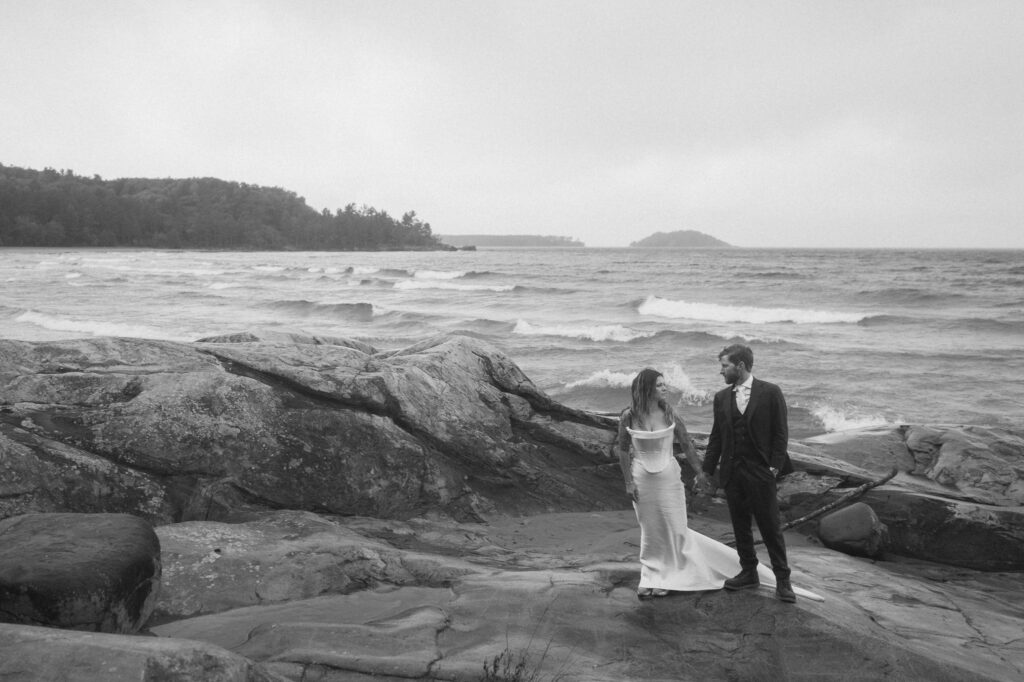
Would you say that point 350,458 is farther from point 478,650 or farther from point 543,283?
point 543,283

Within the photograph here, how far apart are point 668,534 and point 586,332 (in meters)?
19.9

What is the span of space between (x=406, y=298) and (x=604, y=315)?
1204 centimetres

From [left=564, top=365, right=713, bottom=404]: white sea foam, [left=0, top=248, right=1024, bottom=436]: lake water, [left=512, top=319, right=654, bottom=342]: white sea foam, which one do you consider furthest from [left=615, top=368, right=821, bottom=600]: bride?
[left=512, top=319, right=654, bottom=342]: white sea foam

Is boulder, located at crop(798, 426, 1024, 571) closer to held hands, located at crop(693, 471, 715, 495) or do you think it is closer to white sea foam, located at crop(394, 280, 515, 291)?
held hands, located at crop(693, 471, 715, 495)

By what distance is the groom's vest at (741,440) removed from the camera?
16.9 feet

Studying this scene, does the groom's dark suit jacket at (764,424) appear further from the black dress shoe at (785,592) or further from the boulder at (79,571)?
the boulder at (79,571)

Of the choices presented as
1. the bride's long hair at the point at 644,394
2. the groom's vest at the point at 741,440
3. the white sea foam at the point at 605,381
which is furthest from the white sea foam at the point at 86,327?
the groom's vest at the point at 741,440

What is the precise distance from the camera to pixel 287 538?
18.9 ft

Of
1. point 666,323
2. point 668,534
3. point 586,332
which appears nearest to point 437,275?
point 666,323

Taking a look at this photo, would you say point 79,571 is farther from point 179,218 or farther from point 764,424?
point 179,218

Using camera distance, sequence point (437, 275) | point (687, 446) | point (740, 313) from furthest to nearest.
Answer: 1. point (437, 275)
2. point (740, 313)
3. point (687, 446)

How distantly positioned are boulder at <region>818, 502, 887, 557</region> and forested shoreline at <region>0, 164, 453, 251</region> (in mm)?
104010

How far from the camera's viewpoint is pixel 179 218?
117 meters

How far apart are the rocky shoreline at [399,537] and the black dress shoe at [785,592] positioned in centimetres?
7
